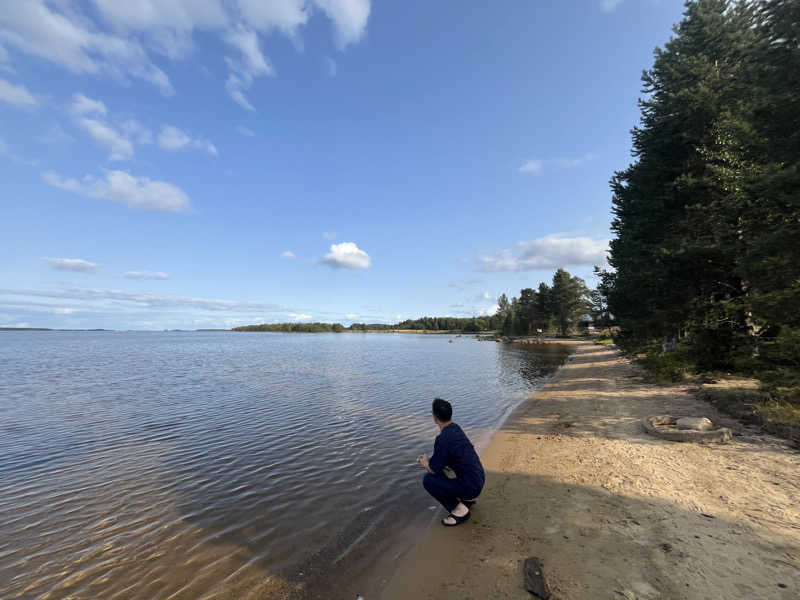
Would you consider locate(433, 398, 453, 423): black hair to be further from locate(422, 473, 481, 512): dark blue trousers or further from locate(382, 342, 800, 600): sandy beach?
locate(382, 342, 800, 600): sandy beach

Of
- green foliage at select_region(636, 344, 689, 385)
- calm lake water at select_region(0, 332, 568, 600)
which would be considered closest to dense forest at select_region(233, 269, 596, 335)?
green foliage at select_region(636, 344, 689, 385)

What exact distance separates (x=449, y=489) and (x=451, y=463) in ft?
1.77

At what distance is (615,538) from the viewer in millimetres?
5395

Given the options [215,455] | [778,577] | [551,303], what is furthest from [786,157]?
[551,303]

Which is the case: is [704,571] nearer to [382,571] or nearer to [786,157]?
[382,571]

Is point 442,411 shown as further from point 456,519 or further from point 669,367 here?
point 669,367

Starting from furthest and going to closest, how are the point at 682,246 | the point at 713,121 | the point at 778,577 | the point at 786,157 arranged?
the point at 713,121, the point at 682,246, the point at 786,157, the point at 778,577

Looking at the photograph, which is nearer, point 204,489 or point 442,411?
point 442,411

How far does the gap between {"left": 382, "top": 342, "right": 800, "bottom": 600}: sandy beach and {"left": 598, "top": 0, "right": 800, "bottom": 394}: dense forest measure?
3474mm

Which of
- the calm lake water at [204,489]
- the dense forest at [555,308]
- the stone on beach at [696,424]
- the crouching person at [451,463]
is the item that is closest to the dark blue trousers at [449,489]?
the crouching person at [451,463]

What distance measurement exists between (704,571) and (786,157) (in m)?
11.7

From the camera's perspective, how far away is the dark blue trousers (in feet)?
19.8

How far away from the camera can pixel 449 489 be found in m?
6.15

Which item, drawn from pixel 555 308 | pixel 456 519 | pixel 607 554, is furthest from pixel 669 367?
pixel 555 308
